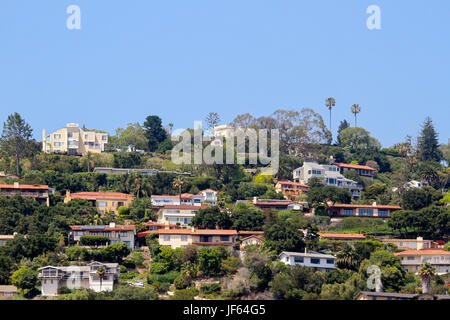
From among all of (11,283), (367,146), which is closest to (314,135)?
(367,146)

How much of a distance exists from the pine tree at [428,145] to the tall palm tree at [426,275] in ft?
206

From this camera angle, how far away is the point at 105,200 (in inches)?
4407

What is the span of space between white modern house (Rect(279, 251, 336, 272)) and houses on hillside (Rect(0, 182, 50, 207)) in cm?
3035

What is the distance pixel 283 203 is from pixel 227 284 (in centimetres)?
2805

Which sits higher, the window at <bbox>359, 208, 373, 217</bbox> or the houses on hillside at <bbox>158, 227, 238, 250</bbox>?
the window at <bbox>359, 208, 373, 217</bbox>

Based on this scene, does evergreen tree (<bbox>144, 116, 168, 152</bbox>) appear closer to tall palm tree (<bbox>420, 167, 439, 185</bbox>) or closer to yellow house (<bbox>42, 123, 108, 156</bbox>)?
yellow house (<bbox>42, 123, 108, 156</bbox>)

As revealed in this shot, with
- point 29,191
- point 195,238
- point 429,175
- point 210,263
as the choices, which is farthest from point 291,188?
point 210,263

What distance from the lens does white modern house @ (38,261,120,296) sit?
287 feet

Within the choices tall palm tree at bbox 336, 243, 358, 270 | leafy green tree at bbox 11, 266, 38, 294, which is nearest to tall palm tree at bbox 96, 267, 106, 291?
leafy green tree at bbox 11, 266, 38, 294

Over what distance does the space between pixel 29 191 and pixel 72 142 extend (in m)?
27.6

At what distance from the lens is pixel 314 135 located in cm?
14725

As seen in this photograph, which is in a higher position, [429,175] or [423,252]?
[429,175]

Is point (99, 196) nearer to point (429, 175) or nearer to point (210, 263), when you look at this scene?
point (210, 263)

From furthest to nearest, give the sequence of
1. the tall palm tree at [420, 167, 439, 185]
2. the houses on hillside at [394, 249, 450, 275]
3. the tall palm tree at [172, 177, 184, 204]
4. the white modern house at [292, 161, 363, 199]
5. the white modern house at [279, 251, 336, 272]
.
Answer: the white modern house at [292, 161, 363, 199], the tall palm tree at [420, 167, 439, 185], the tall palm tree at [172, 177, 184, 204], the houses on hillside at [394, 249, 450, 275], the white modern house at [279, 251, 336, 272]
